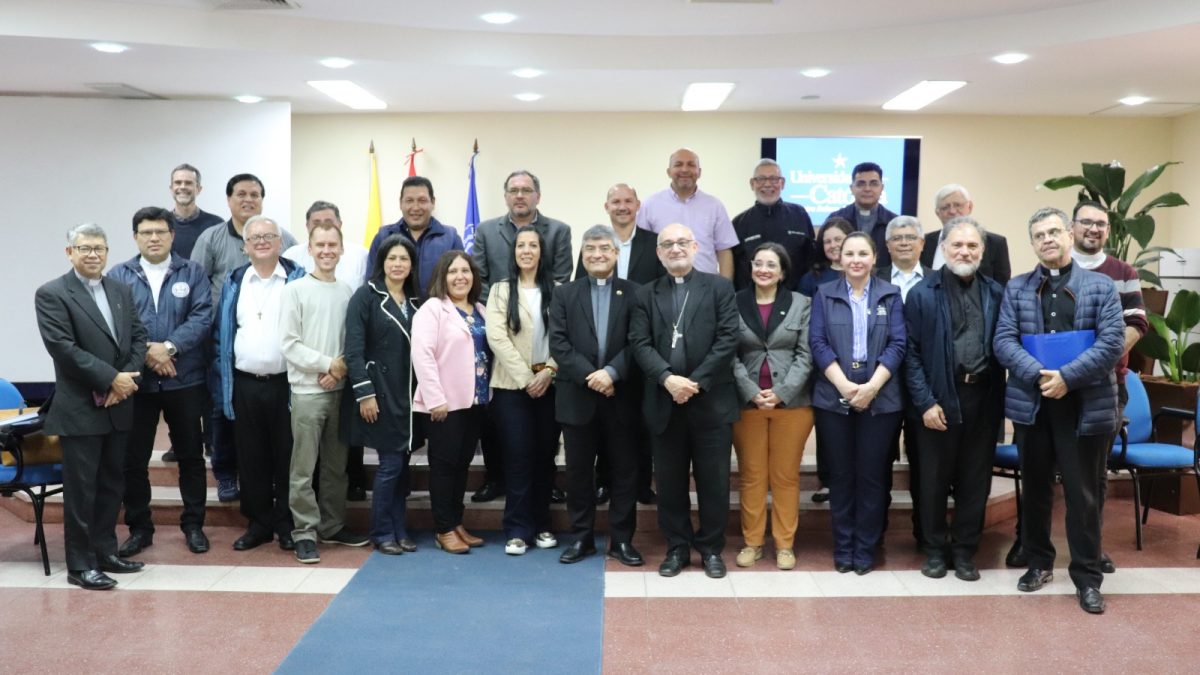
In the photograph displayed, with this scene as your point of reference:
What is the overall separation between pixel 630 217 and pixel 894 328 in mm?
1443

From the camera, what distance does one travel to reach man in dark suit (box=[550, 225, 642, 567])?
4.34 meters

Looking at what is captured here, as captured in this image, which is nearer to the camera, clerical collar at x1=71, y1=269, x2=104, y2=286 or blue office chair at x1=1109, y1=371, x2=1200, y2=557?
clerical collar at x1=71, y1=269, x2=104, y2=286

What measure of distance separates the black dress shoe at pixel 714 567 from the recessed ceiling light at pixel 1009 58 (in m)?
4.19

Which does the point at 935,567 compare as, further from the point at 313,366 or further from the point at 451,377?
the point at 313,366

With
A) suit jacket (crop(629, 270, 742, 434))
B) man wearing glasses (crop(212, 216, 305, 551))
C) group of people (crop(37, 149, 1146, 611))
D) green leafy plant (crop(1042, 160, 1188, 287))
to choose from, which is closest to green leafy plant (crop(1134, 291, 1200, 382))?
green leafy plant (crop(1042, 160, 1188, 287))

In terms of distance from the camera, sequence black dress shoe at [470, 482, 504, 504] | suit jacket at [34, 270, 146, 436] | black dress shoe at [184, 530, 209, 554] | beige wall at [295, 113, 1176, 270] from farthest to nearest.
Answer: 1. beige wall at [295, 113, 1176, 270]
2. black dress shoe at [470, 482, 504, 504]
3. black dress shoe at [184, 530, 209, 554]
4. suit jacket at [34, 270, 146, 436]

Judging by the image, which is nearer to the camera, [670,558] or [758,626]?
[758,626]

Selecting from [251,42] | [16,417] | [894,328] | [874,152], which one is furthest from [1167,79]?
[16,417]

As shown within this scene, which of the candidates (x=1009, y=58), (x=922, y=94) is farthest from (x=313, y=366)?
(x=922, y=94)

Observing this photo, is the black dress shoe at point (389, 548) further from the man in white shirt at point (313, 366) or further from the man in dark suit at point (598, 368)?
the man in dark suit at point (598, 368)

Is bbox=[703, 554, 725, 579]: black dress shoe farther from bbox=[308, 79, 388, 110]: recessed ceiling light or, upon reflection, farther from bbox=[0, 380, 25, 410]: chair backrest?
bbox=[308, 79, 388, 110]: recessed ceiling light

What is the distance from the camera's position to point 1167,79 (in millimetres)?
7340

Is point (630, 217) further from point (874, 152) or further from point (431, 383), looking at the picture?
point (874, 152)

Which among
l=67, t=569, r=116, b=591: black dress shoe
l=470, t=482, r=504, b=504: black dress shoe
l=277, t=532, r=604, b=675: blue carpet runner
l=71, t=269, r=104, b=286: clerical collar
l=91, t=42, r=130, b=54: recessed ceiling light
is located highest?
l=91, t=42, r=130, b=54: recessed ceiling light
